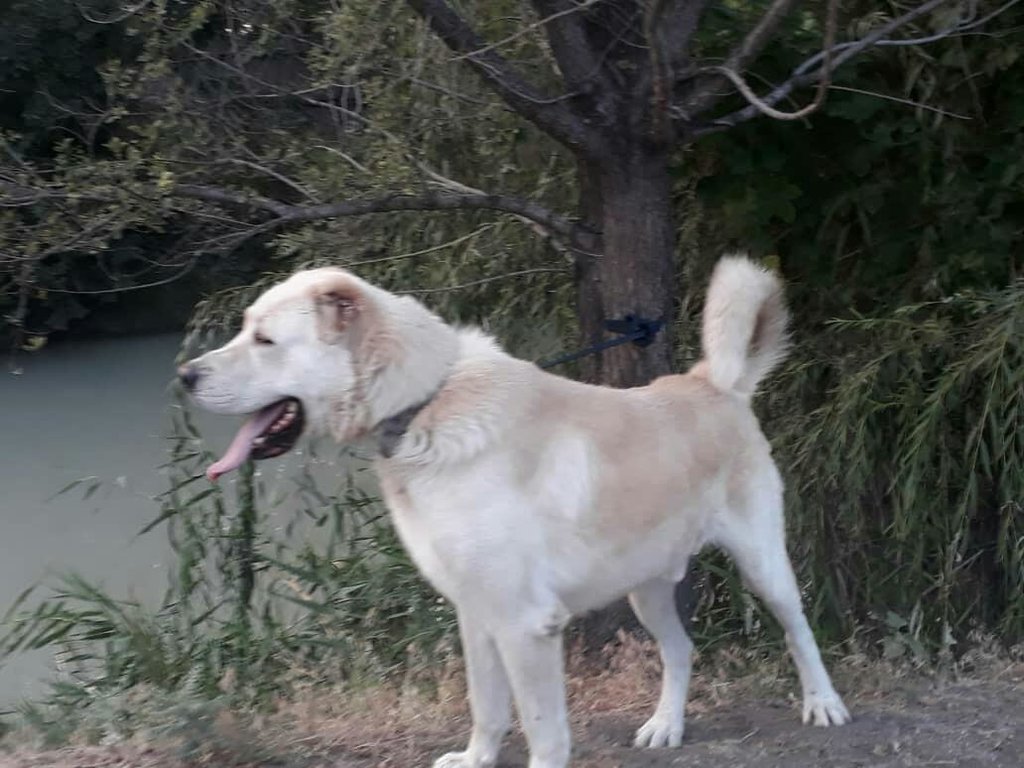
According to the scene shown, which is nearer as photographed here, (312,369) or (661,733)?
(312,369)

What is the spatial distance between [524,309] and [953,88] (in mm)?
2459

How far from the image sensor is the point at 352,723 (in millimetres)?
4652

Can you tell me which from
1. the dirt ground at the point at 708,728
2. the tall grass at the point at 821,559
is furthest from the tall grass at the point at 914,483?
the dirt ground at the point at 708,728

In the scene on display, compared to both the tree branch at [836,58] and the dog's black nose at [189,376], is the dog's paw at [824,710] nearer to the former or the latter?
the tree branch at [836,58]

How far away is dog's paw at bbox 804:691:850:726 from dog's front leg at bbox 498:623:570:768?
3.60 ft

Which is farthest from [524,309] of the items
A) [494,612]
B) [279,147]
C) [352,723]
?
[494,612]

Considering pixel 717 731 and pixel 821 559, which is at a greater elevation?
pixel 821 559

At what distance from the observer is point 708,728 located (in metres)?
4.57

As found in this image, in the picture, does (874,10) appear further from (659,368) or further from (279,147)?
(279,147)

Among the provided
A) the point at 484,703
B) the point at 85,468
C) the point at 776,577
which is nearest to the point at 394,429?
the point at 484,703

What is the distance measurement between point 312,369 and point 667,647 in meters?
1.62

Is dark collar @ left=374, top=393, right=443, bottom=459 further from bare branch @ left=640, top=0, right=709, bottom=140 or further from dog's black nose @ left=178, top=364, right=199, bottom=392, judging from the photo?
bare branch @ left=640, top=0, right=709, bottom=140

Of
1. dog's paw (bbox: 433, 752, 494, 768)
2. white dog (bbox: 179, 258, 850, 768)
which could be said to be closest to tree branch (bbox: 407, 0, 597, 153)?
white dog (bbox: 179, 258, 850, 768)

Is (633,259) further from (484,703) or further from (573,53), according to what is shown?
(484,703)
